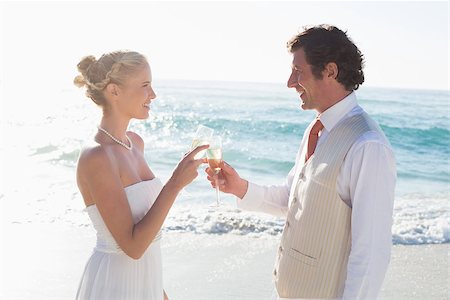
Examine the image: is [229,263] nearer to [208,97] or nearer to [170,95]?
[208,97]

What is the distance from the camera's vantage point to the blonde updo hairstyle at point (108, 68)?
3393 millimetres

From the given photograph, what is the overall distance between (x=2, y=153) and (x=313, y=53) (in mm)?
13108

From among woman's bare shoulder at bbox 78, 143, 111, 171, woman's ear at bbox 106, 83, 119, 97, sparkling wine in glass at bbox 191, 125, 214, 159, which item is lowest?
woman's bare shoulder at bbox 78, 143, 111, 171

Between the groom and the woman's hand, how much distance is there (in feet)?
1.68

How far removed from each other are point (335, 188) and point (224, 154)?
1413 cm

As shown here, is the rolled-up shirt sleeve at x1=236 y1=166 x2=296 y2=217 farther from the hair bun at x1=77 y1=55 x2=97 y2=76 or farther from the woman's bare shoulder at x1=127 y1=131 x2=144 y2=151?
the hair bun at x1=77 y1=55 x2=97 y2=76

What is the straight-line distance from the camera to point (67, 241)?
25.3 ft

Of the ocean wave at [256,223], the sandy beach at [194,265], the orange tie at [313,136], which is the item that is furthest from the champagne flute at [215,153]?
the ocean wave at [256,223]

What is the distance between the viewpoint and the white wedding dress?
3310mm

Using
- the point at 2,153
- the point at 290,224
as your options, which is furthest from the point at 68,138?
the point at 290,224

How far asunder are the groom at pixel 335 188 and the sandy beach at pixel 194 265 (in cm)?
315

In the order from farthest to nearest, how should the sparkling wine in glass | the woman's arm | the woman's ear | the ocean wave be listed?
the ocean wave < the sparkling wine in glass < the woman's ear < the woman's arm

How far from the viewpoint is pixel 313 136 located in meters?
3.39

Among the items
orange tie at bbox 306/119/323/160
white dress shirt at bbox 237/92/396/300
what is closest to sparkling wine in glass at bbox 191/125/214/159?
orange tie at bbox 306/119/323/160
